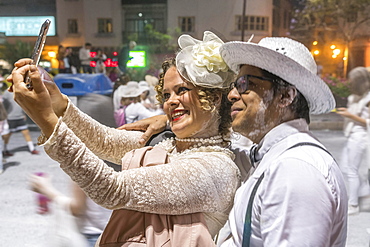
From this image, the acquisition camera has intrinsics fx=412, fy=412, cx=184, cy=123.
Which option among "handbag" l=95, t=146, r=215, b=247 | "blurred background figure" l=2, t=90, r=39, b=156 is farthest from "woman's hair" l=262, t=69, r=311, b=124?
"blurred background figure" l=2, t=90, r=39, b=156

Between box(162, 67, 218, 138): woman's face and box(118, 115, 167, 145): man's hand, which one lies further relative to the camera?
box(118, 115, 167, 145): man's hand

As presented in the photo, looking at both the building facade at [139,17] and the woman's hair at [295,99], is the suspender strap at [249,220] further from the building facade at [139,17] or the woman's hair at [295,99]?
the building facade at [139,17]

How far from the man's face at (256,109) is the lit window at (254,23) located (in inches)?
92.4

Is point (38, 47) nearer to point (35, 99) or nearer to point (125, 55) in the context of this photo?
point (35, 99)

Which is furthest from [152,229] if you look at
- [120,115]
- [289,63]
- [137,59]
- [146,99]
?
[137,59]

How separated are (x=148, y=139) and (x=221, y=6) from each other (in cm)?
289

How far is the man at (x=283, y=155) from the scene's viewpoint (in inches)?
39.2

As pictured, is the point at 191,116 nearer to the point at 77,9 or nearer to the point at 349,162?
the point at 349,162

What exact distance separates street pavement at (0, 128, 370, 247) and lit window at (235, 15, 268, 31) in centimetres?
204

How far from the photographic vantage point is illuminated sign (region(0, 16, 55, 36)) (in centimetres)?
387

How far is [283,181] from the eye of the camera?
39.9 inches

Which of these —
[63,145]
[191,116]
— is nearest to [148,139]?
[191,116]

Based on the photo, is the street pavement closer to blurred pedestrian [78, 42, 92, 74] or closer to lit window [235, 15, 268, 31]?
blurred pedestrian [78, 42, 92, 74]

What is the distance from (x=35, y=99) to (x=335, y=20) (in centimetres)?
528
